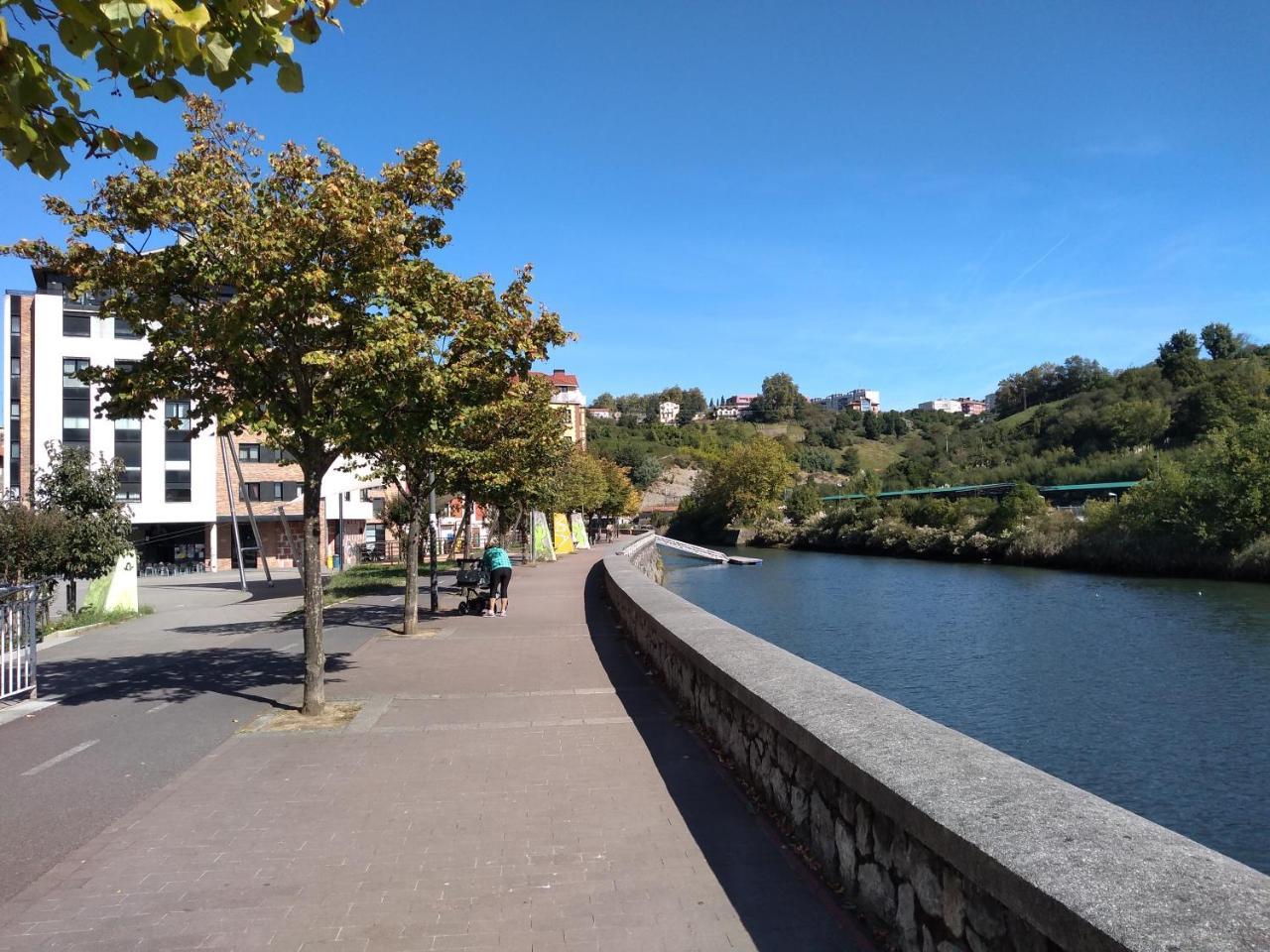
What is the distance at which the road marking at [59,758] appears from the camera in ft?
21.6

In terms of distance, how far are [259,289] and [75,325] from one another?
48998mm

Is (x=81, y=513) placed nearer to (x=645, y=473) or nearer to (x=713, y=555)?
(x=713, y=555)

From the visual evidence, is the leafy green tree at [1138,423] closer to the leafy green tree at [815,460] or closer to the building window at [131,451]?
the leafy green tree at [815,460]

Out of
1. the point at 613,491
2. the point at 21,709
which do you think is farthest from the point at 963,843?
the point at 613,491

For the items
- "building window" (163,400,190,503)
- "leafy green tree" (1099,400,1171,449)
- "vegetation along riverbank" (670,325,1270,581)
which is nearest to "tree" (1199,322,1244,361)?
"vegetation along riverbank" (670,325,1270,581)

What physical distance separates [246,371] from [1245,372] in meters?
110

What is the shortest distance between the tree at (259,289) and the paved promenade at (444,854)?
7.25 feet

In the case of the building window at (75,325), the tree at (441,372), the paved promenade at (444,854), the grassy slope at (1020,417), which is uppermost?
the grassy slope at (1020,417)

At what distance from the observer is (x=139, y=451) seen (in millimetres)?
49844

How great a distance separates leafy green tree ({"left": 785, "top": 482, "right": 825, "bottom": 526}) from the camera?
88.6m

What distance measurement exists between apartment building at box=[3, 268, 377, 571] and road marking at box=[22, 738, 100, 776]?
3800cm

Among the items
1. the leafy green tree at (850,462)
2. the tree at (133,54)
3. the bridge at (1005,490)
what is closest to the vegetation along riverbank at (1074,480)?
the bridge at (1005,490)

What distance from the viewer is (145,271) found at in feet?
25.2

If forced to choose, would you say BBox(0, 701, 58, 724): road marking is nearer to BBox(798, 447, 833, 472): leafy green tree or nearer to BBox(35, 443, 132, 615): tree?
BBox(35, 443, 132, 615): tree
